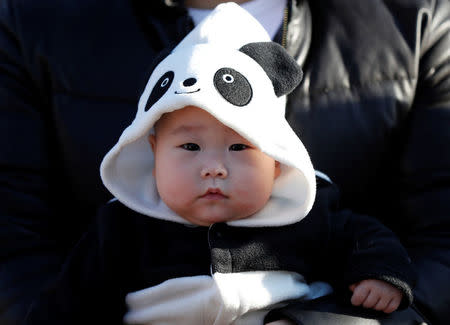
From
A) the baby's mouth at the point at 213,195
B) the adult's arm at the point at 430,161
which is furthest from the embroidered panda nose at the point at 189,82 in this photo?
the adult's arm at the point at 430,161

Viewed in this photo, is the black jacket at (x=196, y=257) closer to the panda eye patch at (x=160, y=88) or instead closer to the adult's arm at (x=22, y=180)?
the adult's arm at (x=22, y=180)

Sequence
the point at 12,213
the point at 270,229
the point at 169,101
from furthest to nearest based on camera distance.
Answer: the point at 12,213
the point at 270,229
the point at 169,101

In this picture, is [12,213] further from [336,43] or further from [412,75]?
[412,75]

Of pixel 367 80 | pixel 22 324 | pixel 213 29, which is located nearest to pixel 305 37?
pixel 367 80

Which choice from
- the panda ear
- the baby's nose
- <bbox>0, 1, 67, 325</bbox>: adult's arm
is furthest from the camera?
<bbox>0, 1, 67, 325</bbox>: adult's arm

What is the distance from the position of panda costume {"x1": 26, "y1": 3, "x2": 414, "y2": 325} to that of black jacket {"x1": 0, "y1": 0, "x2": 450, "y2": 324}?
0.79 ft

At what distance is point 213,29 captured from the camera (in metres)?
1.61

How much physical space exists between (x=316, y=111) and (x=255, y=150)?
0.45 m

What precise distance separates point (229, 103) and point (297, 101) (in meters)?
0.48

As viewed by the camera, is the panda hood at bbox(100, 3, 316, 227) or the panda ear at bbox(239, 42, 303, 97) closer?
the panda hood at bbox(100, 3, 316, 227)

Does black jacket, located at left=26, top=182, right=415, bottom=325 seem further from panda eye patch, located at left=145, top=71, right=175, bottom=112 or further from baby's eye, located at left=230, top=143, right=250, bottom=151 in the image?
panda eye patch, located at left=145, top=71, right=175, bottom=112

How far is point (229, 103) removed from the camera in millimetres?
1444

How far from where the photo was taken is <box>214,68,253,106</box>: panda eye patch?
4.76ft

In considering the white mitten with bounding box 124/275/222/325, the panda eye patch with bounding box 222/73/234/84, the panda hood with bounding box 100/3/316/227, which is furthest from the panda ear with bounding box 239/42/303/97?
the white mitten with bounding box 124/275/222/325
